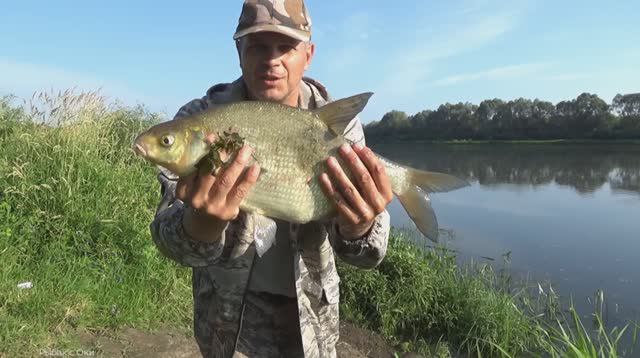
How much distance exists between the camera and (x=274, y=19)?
2.07 m

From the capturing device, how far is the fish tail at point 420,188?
2150mm

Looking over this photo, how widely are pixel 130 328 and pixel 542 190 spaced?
704 inches

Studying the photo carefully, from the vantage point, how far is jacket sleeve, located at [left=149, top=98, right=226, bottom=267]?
2004 mm

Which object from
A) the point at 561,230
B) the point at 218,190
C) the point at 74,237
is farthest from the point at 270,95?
the point at 561,230

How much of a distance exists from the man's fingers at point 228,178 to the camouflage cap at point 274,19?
525 millimetres

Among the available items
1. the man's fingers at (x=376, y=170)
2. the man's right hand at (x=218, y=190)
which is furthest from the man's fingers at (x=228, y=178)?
the man's fingers at (x=376, y=170)

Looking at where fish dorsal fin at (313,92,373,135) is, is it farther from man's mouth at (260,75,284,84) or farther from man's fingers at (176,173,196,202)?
man's fingers at (176,173,196,202)

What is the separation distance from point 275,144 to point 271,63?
374 mm

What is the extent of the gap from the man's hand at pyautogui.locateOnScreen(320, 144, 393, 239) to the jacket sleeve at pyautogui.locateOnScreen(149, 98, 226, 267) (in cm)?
47

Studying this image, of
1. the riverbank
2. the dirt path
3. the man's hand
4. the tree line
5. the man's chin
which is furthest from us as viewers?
the tree line

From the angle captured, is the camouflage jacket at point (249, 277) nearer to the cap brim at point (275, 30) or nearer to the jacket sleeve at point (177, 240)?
the jacket sleeve at point (177, 240)

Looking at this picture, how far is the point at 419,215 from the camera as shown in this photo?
2.17 metres

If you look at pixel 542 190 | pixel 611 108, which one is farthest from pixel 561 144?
pixel 542 190

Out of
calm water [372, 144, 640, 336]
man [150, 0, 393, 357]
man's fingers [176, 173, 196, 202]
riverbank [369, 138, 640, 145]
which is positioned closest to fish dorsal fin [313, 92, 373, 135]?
man [150, 0, 393, 357]
